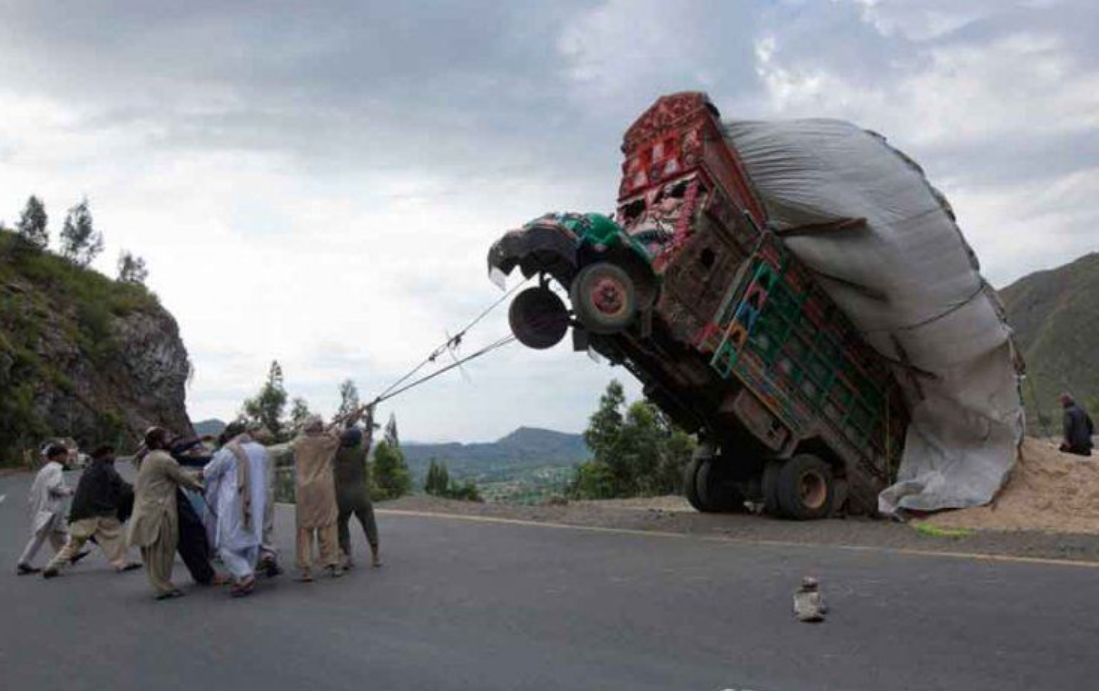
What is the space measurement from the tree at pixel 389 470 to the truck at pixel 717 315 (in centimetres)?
2813

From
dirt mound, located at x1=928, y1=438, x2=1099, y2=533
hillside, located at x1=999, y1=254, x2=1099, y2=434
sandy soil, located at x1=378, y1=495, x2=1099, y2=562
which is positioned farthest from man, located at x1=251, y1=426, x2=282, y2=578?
hillside, located at x1=999, y1=254, x2=1099, y2=434

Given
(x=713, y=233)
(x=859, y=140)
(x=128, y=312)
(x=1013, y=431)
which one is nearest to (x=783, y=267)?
(x=713, y=233)

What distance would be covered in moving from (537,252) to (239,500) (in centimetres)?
388

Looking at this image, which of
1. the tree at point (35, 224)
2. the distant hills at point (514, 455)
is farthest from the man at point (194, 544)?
the distant hills at point (514, 455)

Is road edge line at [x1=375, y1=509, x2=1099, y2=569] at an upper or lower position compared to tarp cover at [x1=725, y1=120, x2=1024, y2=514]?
lower

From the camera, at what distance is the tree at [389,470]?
38281mm

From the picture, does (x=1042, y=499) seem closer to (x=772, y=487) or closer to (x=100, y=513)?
(x=772, y=487)

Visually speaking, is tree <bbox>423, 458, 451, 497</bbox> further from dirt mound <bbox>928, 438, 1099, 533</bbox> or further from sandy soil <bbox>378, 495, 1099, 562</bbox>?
dirt mound <bbox>928, 438, 1099, 533</bbox>

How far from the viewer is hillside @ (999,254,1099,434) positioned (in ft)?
168

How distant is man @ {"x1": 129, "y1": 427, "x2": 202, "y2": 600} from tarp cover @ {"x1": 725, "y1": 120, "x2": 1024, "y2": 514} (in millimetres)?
6777

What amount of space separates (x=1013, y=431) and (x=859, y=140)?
13.1 feet

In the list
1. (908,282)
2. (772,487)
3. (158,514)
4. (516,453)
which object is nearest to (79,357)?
(158,514)

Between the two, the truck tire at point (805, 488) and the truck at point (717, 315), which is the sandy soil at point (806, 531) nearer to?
the truck tire at point (805, 488)

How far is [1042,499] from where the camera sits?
11109 mm
